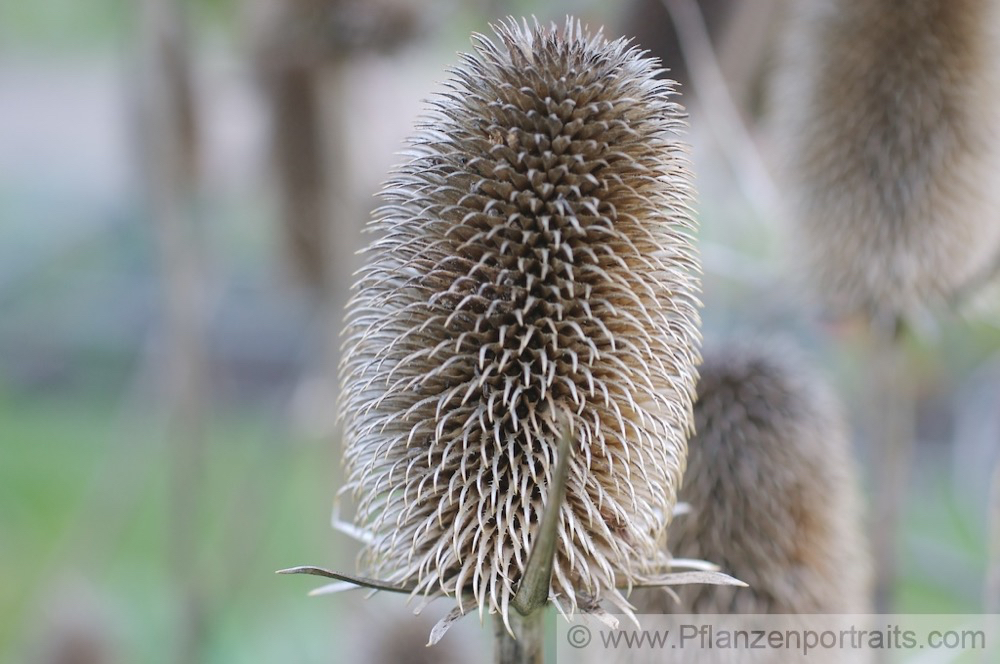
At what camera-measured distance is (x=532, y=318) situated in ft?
3.59

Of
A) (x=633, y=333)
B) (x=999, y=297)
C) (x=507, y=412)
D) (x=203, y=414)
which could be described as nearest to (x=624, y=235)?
(x=633, y=333)

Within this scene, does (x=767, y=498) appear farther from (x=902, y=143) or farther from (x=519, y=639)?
(x=902, y=143)

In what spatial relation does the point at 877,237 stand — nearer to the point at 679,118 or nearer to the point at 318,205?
the point at 679,118

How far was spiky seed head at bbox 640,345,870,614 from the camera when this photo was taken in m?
1.51

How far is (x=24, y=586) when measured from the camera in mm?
5496

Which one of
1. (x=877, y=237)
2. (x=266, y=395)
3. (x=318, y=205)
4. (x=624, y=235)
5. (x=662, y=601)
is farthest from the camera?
(x=266, y=395)

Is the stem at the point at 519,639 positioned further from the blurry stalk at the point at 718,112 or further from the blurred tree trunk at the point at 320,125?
the blurred tree trunk at the point at 320,125

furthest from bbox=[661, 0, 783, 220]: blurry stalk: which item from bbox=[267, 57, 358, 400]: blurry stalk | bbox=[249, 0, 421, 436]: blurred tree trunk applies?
bbox=[267, 57, 358, 400]: blurry stalk

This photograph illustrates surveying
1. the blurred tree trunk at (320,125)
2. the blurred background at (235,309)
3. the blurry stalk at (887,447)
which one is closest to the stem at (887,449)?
the blurry stalk at (887,447)

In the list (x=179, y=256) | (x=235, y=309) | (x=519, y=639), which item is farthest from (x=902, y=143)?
(x=235, y=309)

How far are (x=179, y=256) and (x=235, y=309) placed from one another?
5262 millimetres

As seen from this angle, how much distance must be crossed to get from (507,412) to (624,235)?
0.24 m

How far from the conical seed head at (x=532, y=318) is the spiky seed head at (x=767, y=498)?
1.32 feet

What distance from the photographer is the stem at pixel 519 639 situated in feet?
3.69
